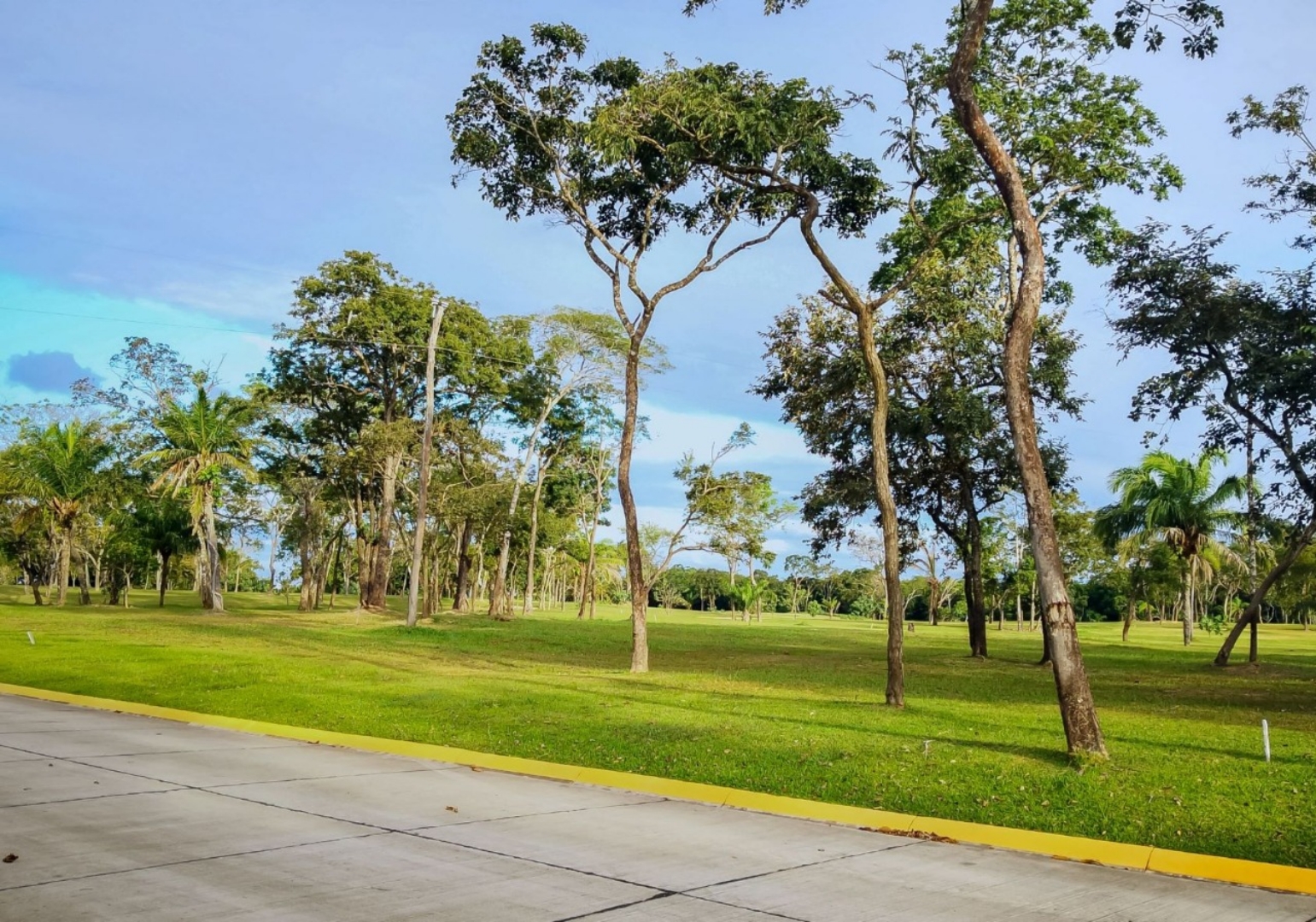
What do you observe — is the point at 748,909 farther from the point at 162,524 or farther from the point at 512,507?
the point at 162,524

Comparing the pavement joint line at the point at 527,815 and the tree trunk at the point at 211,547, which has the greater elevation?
the tree trunk at the point at 211,547

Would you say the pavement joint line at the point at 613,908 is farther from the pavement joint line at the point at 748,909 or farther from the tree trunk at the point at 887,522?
the tree trunk at the point at 887,522

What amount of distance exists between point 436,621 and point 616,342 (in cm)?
1546

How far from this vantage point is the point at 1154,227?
910 inches

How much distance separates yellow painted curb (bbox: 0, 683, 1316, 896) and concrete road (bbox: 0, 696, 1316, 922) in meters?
0.25

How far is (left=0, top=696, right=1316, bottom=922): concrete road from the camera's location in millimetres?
5551

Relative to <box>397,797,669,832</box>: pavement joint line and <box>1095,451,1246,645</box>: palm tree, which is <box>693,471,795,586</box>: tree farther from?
<box>397,797,669,832</box>: pavement joint line

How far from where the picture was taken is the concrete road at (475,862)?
219 inches

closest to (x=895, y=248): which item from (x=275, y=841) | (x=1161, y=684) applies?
(x=1161, y=684)

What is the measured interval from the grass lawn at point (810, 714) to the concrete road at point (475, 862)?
1.36m

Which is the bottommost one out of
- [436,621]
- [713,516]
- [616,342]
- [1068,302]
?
[436,621]

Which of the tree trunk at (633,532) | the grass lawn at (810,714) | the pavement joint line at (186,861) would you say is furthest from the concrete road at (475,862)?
the tree trunk at (633,532)

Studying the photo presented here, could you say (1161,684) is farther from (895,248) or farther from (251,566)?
(251,566)

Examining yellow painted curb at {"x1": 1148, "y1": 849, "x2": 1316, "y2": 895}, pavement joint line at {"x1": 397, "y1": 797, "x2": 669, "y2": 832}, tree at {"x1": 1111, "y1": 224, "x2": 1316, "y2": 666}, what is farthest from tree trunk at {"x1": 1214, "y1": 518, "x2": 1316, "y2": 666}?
pavement joint line at {"x1": 397, "y1": 797, "x2": 669, "y2": 832}
